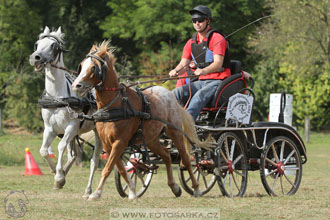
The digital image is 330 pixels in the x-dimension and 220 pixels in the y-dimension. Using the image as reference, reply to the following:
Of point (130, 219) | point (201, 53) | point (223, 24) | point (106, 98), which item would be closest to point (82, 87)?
point (106, 98)

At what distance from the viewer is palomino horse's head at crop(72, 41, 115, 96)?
792 cm

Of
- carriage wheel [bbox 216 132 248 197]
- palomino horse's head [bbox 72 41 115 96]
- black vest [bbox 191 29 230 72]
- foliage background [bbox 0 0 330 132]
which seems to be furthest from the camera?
foliage background [bbox 0 0 330 132]

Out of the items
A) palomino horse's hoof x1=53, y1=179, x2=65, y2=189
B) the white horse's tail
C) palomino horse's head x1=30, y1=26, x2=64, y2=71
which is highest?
palomino horse's head x1=30, y1=26, x2=64, y2=71

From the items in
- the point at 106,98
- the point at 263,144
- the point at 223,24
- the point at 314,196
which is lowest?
the point at 314,196

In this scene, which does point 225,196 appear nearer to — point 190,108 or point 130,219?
point 190,108

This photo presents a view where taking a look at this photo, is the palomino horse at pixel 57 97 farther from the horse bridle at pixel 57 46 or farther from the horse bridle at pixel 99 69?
the horse bridle at pixel 99 69

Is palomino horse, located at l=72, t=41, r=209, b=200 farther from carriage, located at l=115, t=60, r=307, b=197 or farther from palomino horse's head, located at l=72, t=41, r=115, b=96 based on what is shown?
carriage, located at l=115, t=60, r=307, b=197

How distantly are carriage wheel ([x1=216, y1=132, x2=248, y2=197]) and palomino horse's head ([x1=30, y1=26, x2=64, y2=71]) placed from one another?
2.73 m

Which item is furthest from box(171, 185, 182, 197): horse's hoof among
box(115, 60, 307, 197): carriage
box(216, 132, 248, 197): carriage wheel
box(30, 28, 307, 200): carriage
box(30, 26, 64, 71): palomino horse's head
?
box(30, 26, 64, 71): palomino horse's head

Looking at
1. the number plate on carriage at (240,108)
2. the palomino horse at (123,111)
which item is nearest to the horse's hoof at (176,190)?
the palomino horse at (123,111)

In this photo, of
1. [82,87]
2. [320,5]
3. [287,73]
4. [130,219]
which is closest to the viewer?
[130,219]

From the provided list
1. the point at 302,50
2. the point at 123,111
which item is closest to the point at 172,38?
the point at 302,50

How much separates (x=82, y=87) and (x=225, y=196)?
8.90ft

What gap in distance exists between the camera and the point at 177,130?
9.25m
